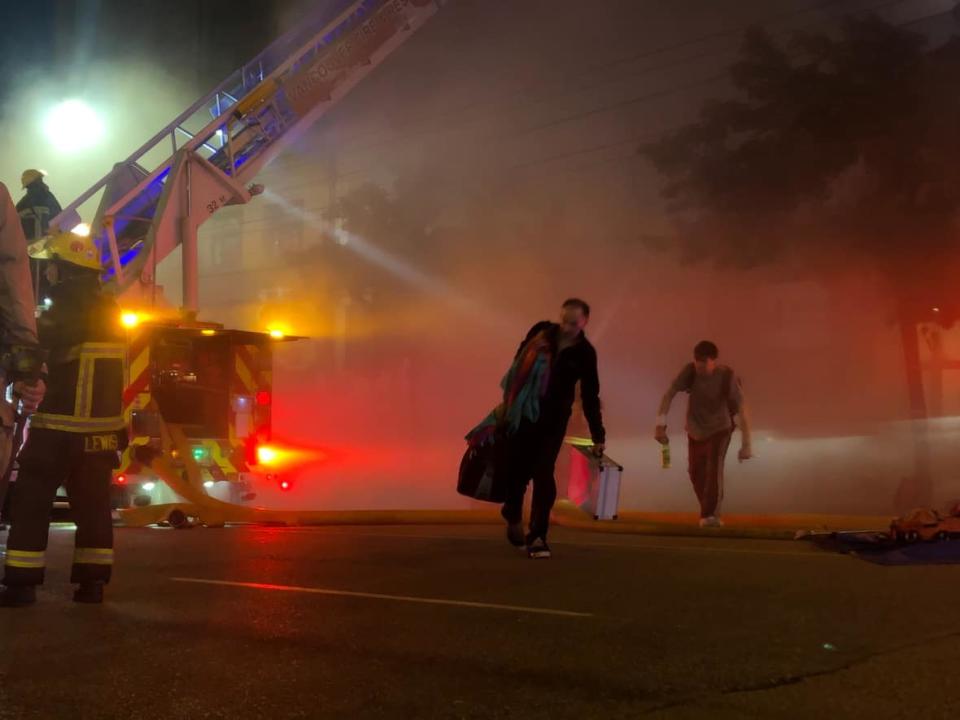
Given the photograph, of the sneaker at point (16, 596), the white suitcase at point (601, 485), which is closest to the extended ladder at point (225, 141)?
the white suitcase at point (601, 485)

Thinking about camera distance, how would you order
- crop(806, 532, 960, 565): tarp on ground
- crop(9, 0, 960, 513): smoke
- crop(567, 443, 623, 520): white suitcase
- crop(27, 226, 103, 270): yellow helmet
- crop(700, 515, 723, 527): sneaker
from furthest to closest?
crop(9, 0, 960, 513): smoke
crop(700, 515, 723, 527): sneaker
crop(567, 443, 623, 520): white suitcase
crop(806, 532, 960, 565): tarp on ground
crop(27, 226, 103, 270): yellow helmet

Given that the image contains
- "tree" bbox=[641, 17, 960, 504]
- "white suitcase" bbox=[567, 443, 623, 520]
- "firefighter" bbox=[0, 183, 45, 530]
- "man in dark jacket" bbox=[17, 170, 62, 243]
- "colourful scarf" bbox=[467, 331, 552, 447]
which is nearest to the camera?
"firefighter" bbox=[0, 183, 45, 530]

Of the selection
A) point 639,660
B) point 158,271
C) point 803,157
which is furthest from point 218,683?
point 803,157

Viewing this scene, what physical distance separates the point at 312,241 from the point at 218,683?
16.2 meters

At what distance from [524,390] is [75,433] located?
225cm

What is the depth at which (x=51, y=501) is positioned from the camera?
11.3 ft

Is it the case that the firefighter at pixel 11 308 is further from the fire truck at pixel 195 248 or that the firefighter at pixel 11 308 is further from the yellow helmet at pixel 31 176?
the yellow helmet at pixel 31 176

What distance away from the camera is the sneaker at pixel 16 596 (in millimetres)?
3248

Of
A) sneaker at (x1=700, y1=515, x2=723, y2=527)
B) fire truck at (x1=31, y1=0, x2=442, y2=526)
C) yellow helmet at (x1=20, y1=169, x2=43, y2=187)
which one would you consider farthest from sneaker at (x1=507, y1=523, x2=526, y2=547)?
yellow helmet at (x1=20, y1=169, x2=43, y2=187)

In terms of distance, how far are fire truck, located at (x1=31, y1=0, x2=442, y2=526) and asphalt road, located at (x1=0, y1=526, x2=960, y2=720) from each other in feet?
11.4

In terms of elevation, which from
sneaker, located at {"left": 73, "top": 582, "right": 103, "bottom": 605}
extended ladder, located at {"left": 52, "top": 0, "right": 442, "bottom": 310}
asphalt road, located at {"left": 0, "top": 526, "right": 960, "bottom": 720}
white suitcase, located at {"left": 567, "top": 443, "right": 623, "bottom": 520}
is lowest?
asphalt road, located at {"left": 0, "top": 526, "right": 960, "bottom": 720}

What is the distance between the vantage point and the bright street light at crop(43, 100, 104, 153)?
13820 mm

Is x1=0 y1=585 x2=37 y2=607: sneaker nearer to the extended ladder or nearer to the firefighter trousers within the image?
the firefighter trousers

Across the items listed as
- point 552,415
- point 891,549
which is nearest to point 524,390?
point 552,415
